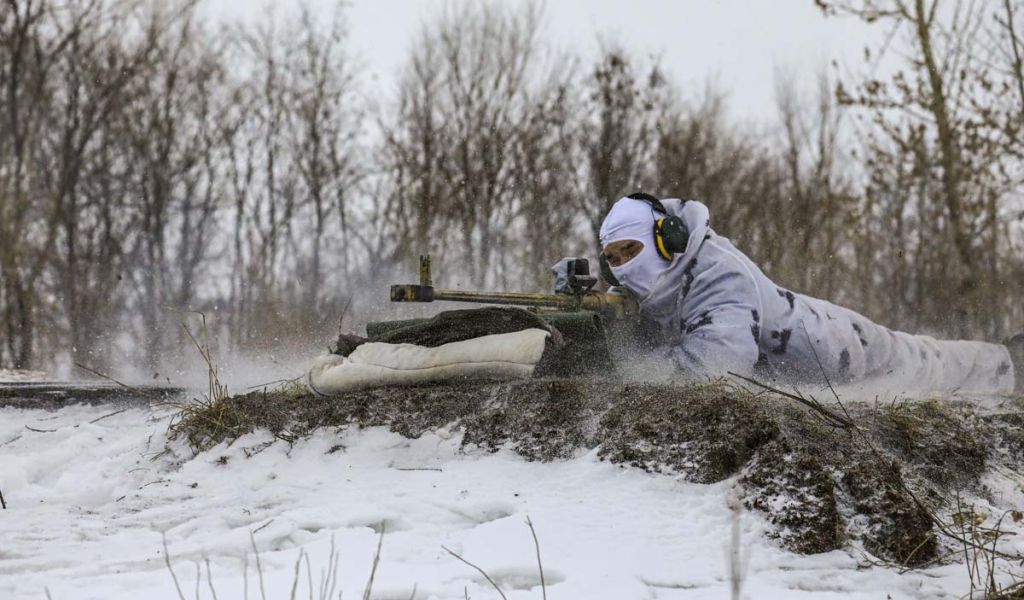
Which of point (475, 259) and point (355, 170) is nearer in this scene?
point (475, 259)

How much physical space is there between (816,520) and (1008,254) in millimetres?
13768

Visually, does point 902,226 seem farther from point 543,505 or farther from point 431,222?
point 543,505

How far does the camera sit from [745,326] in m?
4.63

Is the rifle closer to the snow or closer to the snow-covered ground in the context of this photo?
the snow-covered ground

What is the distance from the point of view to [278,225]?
60.6 feet

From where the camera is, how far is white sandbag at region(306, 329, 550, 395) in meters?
4.14

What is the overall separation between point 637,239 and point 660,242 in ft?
0.50

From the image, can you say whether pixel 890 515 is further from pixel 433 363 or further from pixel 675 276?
pixel 675 276

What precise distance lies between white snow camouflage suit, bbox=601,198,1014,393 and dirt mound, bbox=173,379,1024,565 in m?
0.42

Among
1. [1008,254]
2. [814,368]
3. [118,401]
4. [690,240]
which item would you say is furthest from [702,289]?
[1008,254]

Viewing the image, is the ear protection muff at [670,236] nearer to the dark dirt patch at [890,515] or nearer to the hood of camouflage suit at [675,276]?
the hood of camouflage suit at [675,276]

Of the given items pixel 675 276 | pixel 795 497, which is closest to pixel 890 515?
pixel 795 497

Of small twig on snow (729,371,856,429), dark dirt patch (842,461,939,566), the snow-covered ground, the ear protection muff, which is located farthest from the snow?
dark dirt patch (842,461,939,566)

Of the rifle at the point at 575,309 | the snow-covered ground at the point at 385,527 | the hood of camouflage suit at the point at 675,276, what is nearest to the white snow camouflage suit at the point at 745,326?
the hood of camouflage suit at the point at 675,276
